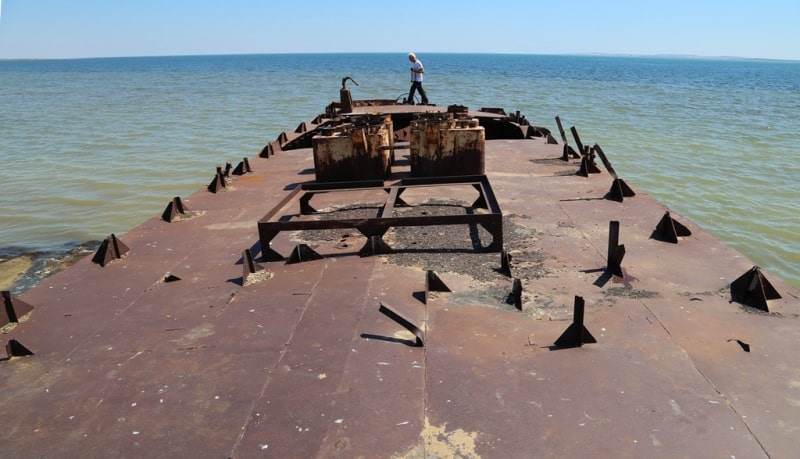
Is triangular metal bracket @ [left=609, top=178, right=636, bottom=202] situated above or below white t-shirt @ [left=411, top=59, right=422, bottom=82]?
below

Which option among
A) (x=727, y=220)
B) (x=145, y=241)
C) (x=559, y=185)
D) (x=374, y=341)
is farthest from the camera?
(x=727, y=220)

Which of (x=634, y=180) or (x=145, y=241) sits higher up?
(x=145, y=241)

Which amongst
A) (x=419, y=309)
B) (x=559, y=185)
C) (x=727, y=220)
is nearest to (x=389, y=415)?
(x=419, y=309)

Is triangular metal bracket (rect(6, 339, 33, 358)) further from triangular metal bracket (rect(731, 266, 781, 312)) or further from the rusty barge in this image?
triangular metal bracket (rect(731, 266, 781, 312))

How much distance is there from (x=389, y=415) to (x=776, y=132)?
80.5 ft

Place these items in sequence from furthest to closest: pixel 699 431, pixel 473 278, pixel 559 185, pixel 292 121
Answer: pixel 292 121, pixel 559 185, pixel 473 278, pixel 699 431

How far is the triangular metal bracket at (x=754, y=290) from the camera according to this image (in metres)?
3.67

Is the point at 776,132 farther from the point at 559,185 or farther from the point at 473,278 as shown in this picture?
the point at 473,278

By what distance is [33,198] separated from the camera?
44.9 feet

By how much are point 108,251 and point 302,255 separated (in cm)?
177

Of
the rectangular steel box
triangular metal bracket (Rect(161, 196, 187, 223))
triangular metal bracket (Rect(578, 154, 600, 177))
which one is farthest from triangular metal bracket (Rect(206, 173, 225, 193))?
triangular metal bracket (Rect(578, 154, 600, 177))

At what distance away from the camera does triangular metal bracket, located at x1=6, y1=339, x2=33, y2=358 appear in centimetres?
341

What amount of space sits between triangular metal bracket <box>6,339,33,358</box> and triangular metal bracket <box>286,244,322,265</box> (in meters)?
1.93

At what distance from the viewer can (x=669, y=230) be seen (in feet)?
16.4
